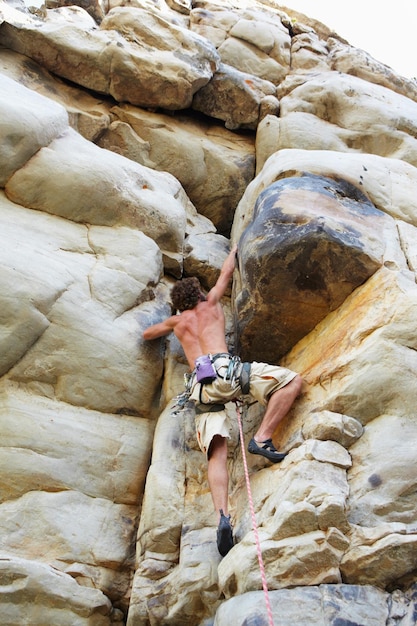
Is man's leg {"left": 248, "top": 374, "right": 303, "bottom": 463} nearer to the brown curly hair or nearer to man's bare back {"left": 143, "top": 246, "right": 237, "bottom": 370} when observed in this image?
man's bare back {"left": 143, "top": 246, "right": 237, "bottom": 370}

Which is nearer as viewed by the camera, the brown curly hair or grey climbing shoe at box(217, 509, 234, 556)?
grey climbing shoe at box(217, 509, 234, 556)

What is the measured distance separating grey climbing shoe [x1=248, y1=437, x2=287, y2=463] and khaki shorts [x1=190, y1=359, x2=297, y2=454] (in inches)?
15.4

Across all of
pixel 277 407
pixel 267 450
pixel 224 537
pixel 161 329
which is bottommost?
pixel 161 329

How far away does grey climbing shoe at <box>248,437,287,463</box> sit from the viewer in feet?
15.1

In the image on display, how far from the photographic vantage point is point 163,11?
32.7ft

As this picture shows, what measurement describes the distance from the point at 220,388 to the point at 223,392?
0.05m

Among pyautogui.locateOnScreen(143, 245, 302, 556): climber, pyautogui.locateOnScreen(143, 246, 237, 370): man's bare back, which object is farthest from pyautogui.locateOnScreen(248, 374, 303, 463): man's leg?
pyautogui.locateOnScreen(143, 246, 237, 370): man's bare back

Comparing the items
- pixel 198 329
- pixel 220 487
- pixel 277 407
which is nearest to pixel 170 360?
pixel 198 329

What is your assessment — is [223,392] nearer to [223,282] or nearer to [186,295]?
[186,295]

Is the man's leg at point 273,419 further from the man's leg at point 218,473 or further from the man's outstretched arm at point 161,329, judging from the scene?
the man's outstretched arm at point 161,329

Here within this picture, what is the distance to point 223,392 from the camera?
17.1 ft

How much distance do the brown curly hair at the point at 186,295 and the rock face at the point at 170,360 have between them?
33cm

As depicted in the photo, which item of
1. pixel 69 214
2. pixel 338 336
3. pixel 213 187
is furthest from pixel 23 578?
pixel 213 187

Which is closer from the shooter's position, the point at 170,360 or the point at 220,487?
the point at 220,487
